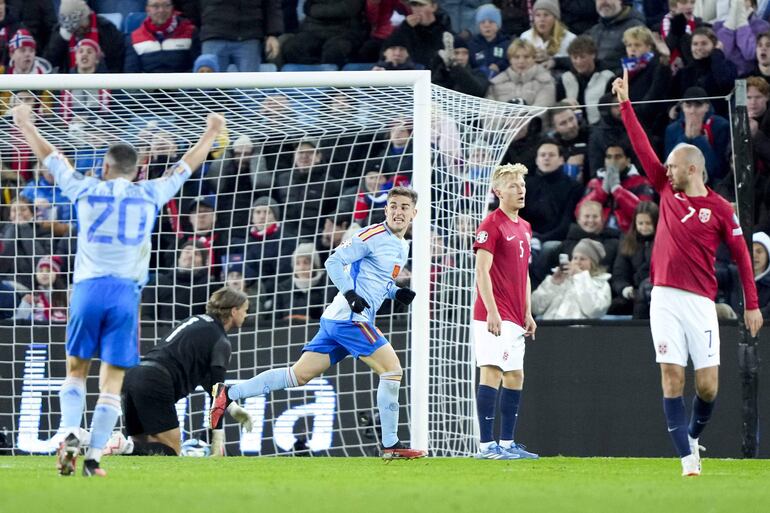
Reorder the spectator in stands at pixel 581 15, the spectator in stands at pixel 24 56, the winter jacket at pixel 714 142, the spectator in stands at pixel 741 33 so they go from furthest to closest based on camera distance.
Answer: the spectator in stands at pixel 24 56 < the spectator in stands at pixel 581 15 < the spectator in stands at pixel 741 33 < the winter jacket at pixel 714 142

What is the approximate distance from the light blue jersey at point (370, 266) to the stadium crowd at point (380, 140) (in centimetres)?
174

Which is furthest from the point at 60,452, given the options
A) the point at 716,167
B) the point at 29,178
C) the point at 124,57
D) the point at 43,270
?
the point at 124,57

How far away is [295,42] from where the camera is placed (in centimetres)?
1555

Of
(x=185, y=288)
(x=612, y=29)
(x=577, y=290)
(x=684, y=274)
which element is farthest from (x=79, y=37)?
(x=684, y=274)

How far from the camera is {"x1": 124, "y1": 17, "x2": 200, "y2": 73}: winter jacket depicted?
15.9 meters

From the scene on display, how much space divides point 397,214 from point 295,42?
22.7 ft

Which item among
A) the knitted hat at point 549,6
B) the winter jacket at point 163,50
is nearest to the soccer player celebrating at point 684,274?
the knitted hat at point 549,6

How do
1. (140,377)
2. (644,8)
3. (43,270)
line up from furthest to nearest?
(644,8), (43,270), (140,377)

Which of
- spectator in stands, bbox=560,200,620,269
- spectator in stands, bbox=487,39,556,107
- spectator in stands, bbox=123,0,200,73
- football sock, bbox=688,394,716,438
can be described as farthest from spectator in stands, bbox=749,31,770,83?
spectator in stands, bbox=123,0,200,73

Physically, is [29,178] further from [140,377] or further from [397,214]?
[397,214]

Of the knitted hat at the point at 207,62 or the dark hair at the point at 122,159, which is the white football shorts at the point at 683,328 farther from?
the knitted hat at the point at 207,62

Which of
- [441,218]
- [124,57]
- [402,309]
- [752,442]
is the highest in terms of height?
[124,57]

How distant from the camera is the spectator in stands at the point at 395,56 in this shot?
48.6 feet

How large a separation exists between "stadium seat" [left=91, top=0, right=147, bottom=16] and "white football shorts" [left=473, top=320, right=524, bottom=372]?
9061 mm
